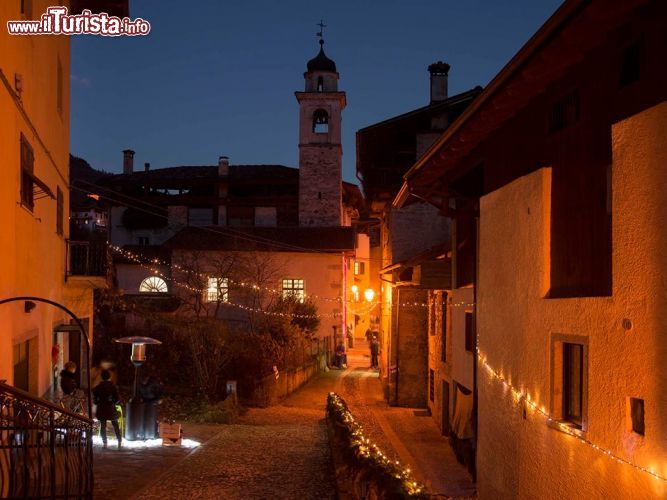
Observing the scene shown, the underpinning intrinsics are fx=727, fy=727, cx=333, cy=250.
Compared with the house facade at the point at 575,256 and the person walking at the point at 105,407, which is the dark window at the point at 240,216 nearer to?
the person walking at the point at 105,407

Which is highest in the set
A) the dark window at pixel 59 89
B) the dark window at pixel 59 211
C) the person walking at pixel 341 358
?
the dark window at pixel 59 89

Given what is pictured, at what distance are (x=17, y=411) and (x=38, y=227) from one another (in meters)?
6.78

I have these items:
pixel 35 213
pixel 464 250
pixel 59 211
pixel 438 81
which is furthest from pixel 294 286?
pixel 35 213

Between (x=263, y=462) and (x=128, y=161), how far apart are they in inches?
2025

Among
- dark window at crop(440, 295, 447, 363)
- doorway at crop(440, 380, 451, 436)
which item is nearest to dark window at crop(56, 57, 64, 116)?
dark window at crop(440, 295, 447, 363)

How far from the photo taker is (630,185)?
695 cm

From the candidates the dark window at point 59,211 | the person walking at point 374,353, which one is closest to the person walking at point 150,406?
the dark window at point 59,211

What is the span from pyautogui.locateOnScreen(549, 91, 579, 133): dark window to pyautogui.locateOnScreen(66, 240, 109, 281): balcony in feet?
40.9

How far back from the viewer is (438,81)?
3569 cm

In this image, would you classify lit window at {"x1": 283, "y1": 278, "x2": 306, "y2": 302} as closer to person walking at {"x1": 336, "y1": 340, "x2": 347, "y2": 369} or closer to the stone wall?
person walking at {"x1": 336, "y1": 340, "x2": 347, "y2": 369}

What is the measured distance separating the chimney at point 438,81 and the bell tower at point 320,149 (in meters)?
15.0

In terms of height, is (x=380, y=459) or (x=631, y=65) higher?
(x=631, y=65)

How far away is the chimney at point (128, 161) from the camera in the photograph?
198 ft

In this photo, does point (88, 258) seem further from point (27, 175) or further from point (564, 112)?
point (564, 112)
